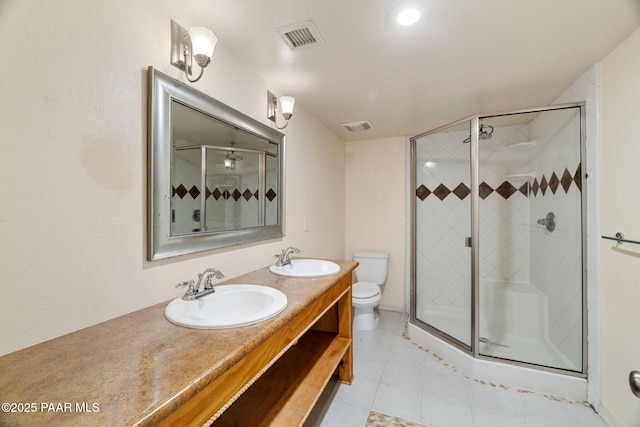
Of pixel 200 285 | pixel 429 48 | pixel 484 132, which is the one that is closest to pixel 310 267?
pixel 200 285

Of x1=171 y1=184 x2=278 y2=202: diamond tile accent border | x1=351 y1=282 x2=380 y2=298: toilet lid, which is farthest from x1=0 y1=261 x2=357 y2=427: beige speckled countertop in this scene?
x1=351 y1=282 x2=380 y2=298: toilet lid

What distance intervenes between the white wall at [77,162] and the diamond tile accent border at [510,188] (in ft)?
7.39

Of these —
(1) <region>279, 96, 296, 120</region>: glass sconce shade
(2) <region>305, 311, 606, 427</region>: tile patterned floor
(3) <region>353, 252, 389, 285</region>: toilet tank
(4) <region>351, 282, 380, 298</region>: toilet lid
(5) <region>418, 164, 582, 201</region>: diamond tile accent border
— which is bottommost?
(2) <region>305, 311, 606, 427</region>: tile patterned floor

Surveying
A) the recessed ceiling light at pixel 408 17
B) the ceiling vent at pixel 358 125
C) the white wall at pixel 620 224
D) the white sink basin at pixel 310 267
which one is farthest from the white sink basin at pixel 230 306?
the ceiling vent at pixel 358 125

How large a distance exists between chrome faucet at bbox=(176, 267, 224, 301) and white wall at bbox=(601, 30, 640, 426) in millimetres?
2056

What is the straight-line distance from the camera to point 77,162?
843 millimetres

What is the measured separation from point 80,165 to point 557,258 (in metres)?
2.94

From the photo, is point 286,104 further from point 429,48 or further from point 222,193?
point 429,48

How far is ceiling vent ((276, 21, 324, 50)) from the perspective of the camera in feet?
4.18

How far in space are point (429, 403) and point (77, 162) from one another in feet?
7.02

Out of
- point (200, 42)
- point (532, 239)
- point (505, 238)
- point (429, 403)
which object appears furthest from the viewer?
point (505, 238)

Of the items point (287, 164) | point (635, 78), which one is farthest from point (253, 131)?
point (635, 78)

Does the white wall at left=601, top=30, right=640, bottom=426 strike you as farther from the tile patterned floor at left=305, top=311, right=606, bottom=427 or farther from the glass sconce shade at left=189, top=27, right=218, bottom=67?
→ the glass sconce shade at left=189, top=27, right=218, bottom=67

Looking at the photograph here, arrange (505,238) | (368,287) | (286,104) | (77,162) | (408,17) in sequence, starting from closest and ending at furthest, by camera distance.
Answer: (77,162) → (408,17) → (286,104) → (505,238) → (368,287)
